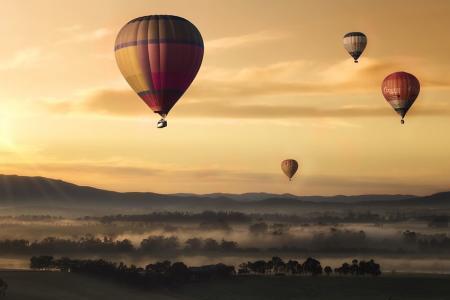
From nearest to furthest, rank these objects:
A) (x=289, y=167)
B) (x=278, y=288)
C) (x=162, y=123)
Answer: (x=162, y=123)
(x=289, y=167)
(x=278, y=288)

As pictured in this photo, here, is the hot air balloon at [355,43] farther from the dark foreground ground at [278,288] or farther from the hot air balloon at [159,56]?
the dark foreground ground at [278,288]

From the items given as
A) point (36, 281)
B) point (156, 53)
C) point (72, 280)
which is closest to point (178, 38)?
point (156, 53)

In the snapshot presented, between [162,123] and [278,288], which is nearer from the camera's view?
[162,123]

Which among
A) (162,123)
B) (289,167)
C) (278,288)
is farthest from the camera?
(278,288)

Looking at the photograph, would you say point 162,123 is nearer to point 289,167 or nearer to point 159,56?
point 159,56

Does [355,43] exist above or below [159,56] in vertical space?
above

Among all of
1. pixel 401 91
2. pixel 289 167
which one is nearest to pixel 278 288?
pixel 289 167

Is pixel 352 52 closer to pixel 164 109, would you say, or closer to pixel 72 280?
pixel 164 109
